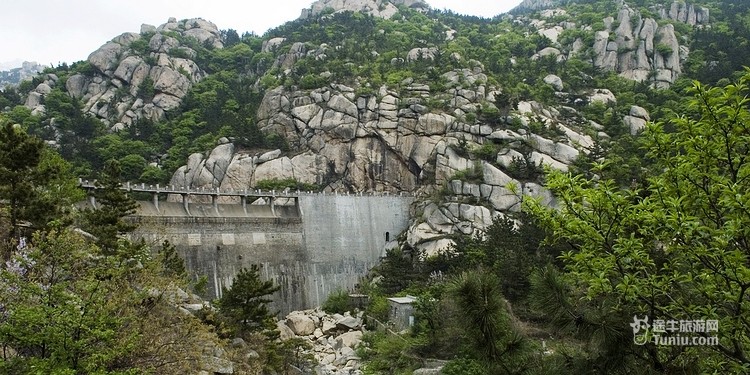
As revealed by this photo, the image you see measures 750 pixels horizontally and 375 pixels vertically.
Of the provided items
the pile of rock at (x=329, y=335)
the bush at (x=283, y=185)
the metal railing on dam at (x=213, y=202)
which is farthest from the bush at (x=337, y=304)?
the bush at (x=283, y=185)

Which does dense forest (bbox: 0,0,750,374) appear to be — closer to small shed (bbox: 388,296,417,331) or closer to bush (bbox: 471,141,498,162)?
bush (bbox: 471,141,498,162)

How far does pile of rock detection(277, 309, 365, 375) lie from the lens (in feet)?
79.0

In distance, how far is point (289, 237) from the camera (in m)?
35.5

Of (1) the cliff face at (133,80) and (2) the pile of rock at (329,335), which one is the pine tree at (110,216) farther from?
(1) the cliff face at (133,80)

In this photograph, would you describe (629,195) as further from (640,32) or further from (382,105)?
(640,32)

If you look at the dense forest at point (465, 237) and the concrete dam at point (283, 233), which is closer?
the dense forest at point (465, 237)

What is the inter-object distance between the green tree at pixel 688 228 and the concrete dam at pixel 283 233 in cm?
2773

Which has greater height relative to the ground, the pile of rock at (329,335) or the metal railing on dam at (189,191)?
the metal railing on dam at (189,191)

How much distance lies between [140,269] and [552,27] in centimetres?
8088

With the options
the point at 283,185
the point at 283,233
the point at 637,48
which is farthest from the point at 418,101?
the point at 637,48

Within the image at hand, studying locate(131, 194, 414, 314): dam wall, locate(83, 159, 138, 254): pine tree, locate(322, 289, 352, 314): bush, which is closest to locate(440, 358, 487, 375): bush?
locate(83, 159, 138, 254): pine tree

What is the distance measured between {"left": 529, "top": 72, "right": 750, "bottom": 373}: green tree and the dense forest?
0.02 metres

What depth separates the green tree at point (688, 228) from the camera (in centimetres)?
398

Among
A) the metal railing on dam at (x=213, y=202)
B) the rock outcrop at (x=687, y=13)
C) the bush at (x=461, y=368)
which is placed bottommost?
the bush at (x=461, y=368)
